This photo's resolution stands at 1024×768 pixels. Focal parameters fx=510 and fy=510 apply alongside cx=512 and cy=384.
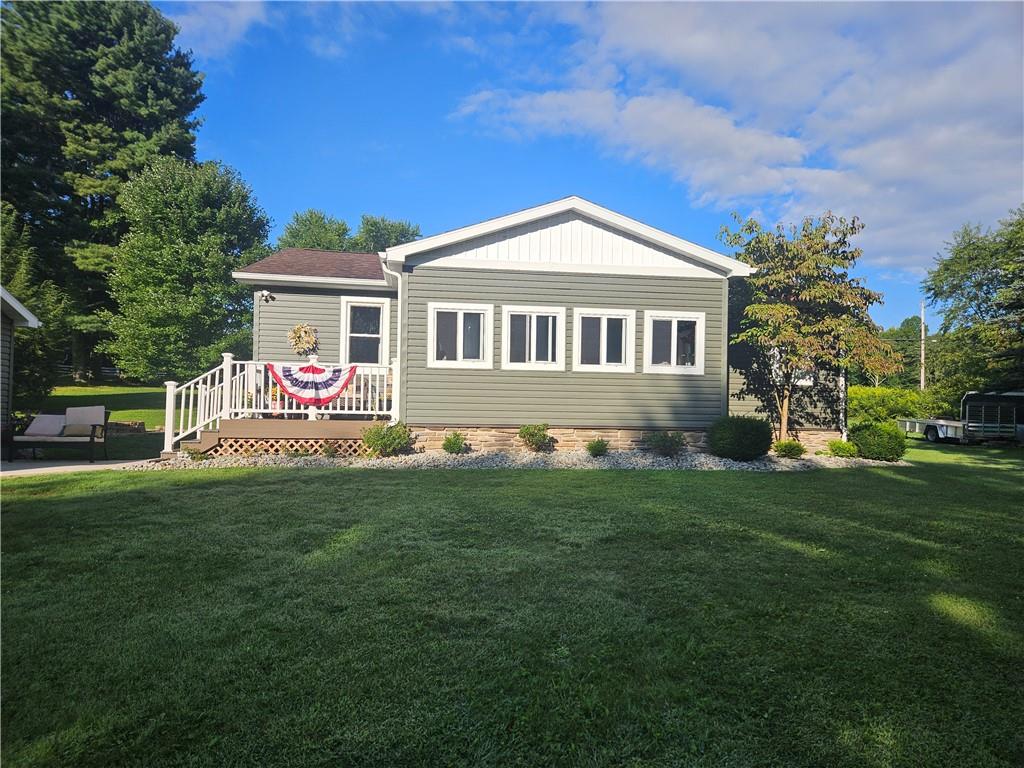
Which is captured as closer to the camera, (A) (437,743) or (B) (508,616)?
(A) (437,743)

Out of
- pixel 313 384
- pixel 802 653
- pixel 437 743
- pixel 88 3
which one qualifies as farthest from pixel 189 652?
pixel 88 3

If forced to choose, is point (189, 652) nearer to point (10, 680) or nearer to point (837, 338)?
point (10, 680)

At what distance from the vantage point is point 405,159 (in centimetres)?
1930

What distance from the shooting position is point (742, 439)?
33.4 feet

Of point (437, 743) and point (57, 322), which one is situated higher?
point (57, 322)

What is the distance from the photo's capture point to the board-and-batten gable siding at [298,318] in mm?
12125

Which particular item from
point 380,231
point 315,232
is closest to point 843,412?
point 315,232

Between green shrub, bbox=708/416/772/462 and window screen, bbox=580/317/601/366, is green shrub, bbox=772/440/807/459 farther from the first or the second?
window screen, bbox=580/317/601/366

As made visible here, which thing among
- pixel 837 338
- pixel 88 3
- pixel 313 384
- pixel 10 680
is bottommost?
pixel 10 680

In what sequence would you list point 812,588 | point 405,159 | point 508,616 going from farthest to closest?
1. point 405,159
2. point 812,588
3. point 508,616

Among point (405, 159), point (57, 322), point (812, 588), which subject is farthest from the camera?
point (405, 159)

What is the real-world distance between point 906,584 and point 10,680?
17.6ft

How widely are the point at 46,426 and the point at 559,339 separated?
1029 cm

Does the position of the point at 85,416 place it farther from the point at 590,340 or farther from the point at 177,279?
the point at 177,279
